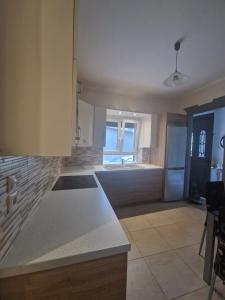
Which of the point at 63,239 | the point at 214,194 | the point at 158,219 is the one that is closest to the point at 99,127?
the point at 158,219

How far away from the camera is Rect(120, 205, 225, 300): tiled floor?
4.53 feet

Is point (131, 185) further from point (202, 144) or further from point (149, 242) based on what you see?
point (202, 144)

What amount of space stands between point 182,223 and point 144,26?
2.82 meters

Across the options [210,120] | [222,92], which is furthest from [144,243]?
[210,120]

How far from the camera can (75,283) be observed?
2.16 ft

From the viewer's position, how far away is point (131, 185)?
3156mm

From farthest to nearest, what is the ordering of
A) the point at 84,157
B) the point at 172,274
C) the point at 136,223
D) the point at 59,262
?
the point at 84,157, the point at 136,223, the point at 172,274, the point at 59,262

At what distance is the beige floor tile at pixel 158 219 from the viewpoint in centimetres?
257

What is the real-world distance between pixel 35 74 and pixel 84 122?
83.8 inches

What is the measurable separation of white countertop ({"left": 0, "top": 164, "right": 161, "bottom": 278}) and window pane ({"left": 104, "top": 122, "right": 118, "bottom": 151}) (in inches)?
102

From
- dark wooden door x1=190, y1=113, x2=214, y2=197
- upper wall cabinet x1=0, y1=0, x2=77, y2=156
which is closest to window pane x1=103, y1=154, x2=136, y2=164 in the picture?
dark wooden door x1=190, y1=113, x2=214, y2=197

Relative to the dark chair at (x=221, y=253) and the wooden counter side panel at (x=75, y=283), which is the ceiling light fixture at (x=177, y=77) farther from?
the wooden counter side panel at (x=75, y=283)

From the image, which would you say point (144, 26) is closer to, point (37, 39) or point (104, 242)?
point (37, 39)

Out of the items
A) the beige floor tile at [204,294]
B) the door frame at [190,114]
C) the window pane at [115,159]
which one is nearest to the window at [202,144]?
the door frame at [190,114]
